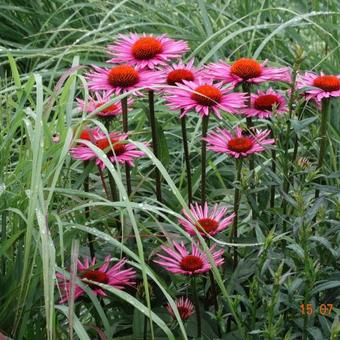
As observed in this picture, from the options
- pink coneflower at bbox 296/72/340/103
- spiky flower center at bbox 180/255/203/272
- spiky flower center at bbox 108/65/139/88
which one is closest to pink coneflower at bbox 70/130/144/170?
spiky flower center at bbox 108/65/139/88

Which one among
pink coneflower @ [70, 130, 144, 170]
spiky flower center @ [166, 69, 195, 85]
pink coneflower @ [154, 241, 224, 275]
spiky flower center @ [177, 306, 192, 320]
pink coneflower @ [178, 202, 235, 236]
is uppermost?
spiky flower center @ [166, 69, 195, 85]

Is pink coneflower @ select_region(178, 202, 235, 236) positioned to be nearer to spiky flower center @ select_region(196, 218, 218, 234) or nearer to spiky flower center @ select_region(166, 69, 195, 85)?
spiky flower center @ select_region(196, 218, 218, 234)

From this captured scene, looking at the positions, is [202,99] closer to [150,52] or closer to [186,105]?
[186,105]

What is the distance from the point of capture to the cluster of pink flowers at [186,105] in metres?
1.66

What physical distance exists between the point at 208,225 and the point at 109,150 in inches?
9.5

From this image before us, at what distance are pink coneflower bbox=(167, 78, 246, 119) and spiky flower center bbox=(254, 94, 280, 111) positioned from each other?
0.07 meters

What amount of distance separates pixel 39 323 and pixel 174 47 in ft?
2.08

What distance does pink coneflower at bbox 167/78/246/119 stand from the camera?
5.59 ft

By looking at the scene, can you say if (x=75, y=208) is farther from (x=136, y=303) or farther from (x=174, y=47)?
(x=174, y=47)

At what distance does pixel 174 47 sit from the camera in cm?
187

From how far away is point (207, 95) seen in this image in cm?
172
